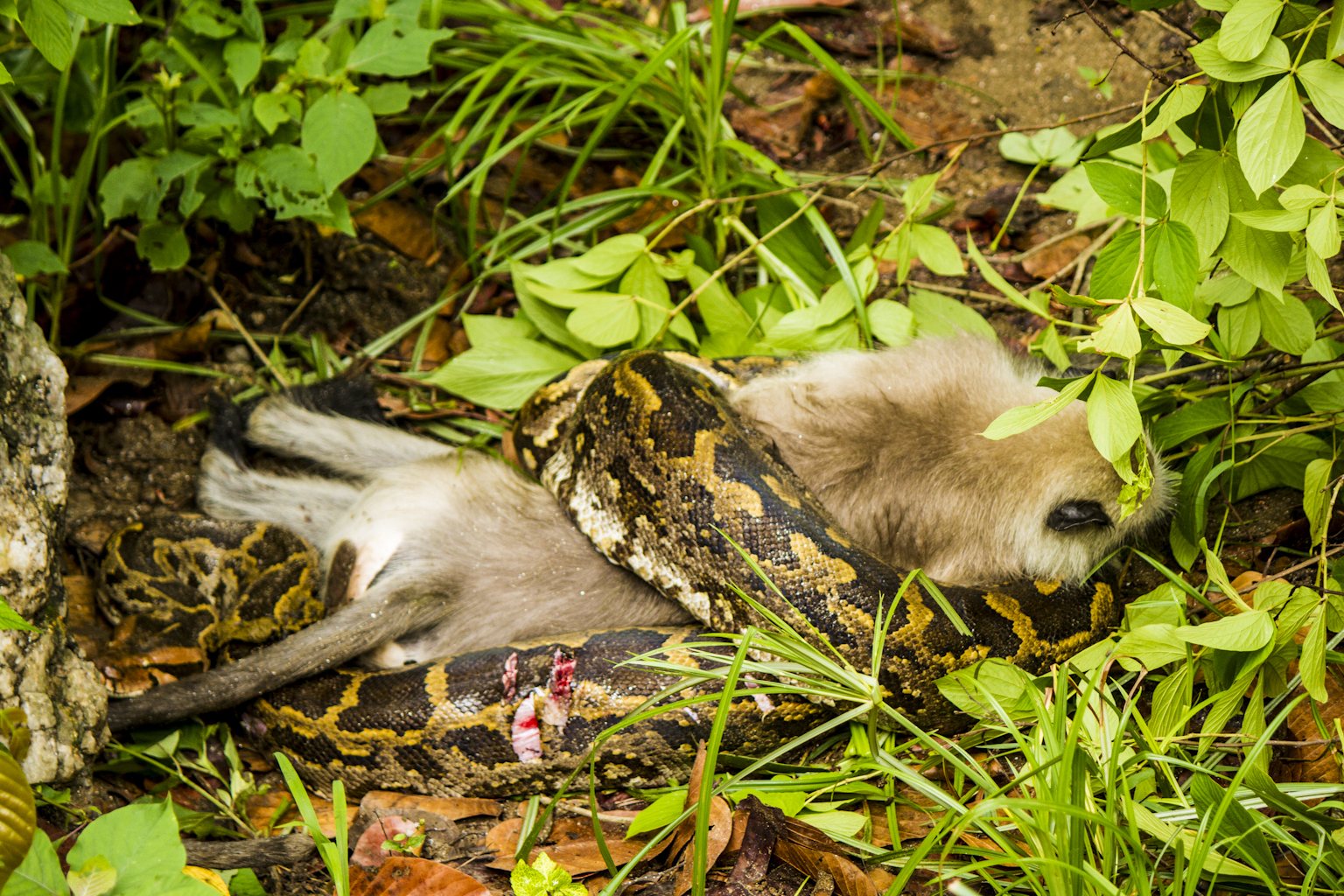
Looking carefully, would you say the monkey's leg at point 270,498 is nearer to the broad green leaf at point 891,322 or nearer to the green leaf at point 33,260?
the green leaf at point 33,260

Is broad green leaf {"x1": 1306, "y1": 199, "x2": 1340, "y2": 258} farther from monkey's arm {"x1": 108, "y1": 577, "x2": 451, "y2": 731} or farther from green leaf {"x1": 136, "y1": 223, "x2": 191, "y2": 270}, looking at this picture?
green leaf {"x1": 136, "y1": 223, "x2": 191, "y2": 270}

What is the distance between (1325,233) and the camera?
2.09m

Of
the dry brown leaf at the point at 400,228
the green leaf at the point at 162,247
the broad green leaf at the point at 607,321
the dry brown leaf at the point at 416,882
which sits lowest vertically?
the dry brown leaf at the point at 416,882

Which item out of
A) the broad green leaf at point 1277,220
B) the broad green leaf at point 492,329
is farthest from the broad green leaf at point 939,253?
the broad green leaf at point 492,329

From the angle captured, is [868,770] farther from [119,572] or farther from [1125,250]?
[119,572]

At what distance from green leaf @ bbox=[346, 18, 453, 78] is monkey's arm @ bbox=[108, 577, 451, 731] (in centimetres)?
201

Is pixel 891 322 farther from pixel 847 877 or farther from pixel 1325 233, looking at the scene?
pixel 847 877

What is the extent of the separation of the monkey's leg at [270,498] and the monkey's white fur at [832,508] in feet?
0.86

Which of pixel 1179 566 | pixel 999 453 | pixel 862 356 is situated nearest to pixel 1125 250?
pixel 999 453

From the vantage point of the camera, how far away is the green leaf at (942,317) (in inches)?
155

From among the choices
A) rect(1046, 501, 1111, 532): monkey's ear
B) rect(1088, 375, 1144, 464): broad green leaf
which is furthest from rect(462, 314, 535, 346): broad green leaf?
rect(1088, 375, 1144, 464): broad green leaf

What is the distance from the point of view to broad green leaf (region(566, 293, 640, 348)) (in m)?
3.80

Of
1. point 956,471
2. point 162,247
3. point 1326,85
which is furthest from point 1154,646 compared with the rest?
point 162,247

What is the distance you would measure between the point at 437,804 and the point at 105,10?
2602mm
